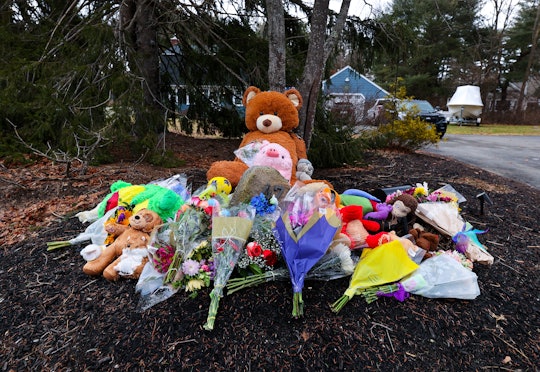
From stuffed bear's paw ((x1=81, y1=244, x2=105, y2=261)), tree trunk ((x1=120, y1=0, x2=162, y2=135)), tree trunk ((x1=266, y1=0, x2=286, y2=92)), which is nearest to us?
stuffed bear's paw ((x1=81, y1=244, x2=105, y2=261))

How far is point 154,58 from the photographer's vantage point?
17.5 ft

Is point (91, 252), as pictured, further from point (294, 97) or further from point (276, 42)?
point (276, 42)

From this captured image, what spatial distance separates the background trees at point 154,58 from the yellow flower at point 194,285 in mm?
2355

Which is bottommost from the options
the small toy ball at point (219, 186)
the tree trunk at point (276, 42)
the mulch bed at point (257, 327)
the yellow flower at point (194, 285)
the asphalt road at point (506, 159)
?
the asphalt road at point (506, 159)

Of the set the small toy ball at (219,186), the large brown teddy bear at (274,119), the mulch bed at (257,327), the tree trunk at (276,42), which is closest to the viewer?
Result: the mulch bed at (257,327)

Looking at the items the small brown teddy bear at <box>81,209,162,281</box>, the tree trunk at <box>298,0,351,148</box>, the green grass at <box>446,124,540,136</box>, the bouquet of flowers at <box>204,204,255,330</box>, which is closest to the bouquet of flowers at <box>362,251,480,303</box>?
the bouquet of flowers at <box>204,204,255,330</box>

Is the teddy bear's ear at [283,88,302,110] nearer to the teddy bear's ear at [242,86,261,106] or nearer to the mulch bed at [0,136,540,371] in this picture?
the teddy bear's ear at [242,86,261,106]

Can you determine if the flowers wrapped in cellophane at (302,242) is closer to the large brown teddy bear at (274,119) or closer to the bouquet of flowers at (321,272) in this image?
the bouquet of flowers at (321,272)

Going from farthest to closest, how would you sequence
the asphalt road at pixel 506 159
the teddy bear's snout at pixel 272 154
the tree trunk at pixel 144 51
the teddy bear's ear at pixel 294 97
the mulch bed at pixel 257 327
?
the asphalt road at pixel 506 159 < the tree trunk at pixel 144 51 < the teddy bear's ear at pixel 294 97 < the teddy bear's snout at pixel 272 154 < the mulch bed at pixel 257 327

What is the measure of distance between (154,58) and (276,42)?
7.76ft

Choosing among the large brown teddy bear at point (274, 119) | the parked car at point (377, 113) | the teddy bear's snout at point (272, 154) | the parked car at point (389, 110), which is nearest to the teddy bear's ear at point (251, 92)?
the large brown teddy bear at point (274, 119)

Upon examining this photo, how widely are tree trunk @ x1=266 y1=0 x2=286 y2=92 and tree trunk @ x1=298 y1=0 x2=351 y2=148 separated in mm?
344

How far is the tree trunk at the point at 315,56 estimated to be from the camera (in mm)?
3982

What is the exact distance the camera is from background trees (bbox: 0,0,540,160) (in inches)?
156
